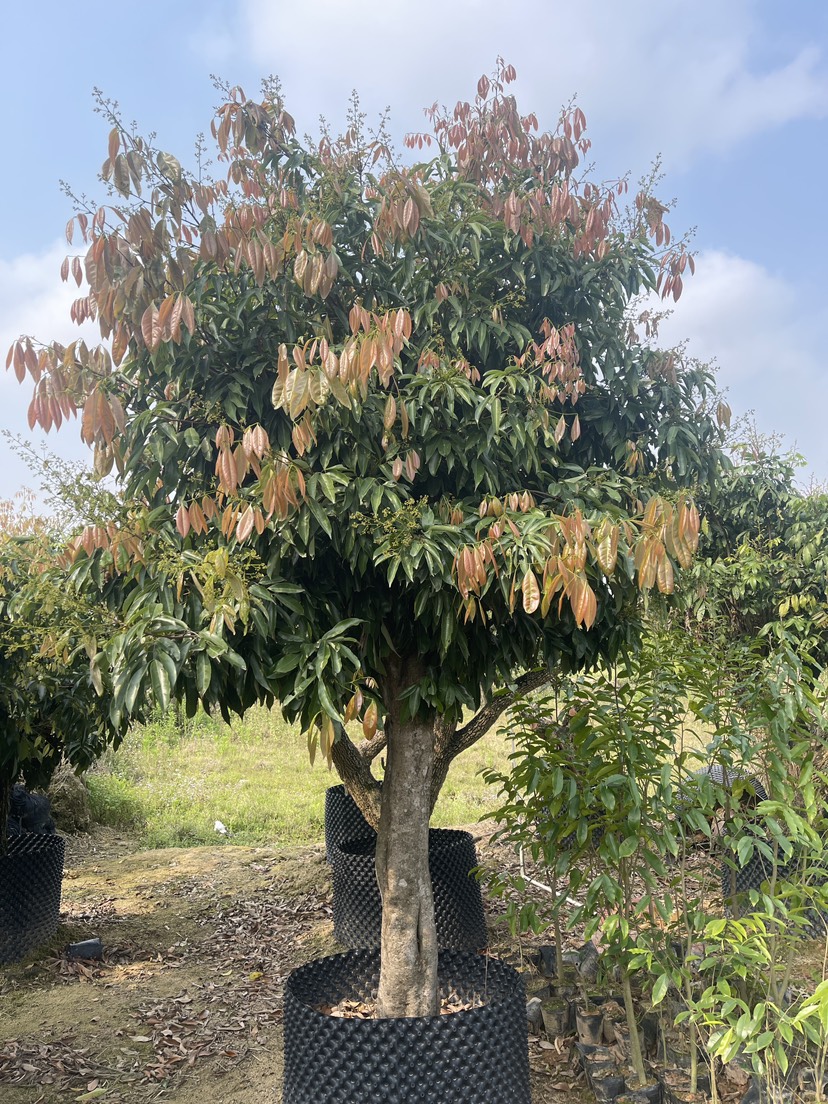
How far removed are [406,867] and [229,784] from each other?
7.19m

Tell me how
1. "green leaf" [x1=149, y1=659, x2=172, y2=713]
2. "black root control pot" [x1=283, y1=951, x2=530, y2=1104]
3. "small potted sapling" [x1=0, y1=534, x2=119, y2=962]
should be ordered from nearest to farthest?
"green leaf" [x1=149, y1=659, x2=172, y2=713], "black root control pot" [x1=283, y1=951, x2=530, y2=1104], "small potted sapling" [x1=0, y1=534, x2=119, y2=962]

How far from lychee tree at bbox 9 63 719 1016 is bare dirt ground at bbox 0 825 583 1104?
109cm

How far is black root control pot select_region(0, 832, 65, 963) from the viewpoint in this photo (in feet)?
17.2

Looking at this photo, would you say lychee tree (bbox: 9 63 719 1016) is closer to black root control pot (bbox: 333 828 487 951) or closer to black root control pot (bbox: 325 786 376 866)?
black root control pot (bbox: 333 828 487 951)

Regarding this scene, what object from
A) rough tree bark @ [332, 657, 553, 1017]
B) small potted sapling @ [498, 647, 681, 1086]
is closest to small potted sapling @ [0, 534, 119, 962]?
rough tree bark @ [332, 657, 553, 1017]

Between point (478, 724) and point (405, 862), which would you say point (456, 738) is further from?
point (405, 862)

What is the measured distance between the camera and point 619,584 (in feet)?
9.50

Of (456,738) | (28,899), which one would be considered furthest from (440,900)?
(28,899)

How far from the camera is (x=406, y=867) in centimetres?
373

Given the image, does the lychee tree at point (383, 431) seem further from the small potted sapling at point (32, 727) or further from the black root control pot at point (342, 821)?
the black root control pot at point (342, 821)

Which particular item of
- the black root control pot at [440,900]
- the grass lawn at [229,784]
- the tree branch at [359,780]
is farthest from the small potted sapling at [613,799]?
the grass lawn at [229,784]

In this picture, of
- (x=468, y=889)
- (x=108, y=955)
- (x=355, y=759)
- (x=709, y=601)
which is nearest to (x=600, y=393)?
(x=355, y=759)

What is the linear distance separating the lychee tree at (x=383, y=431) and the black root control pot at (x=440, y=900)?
Answer: 4.73ft

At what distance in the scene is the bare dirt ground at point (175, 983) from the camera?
12.8 ft
